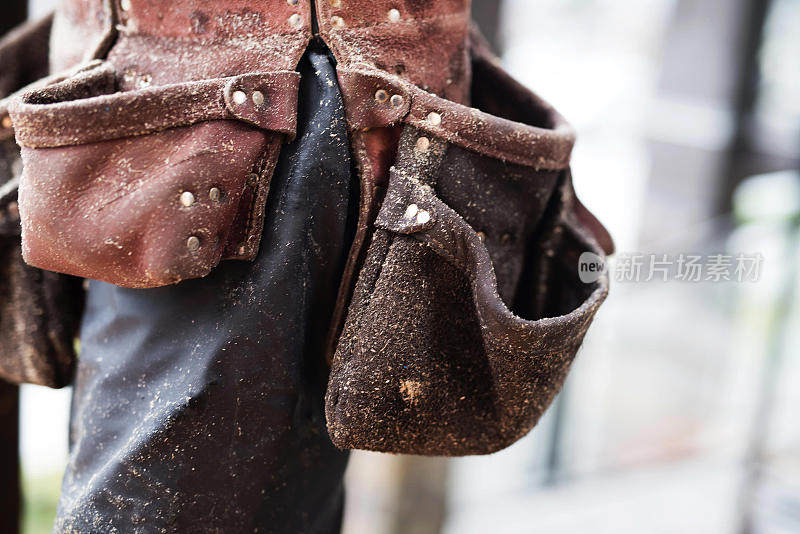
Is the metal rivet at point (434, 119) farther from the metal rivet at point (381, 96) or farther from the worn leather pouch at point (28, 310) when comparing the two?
the worn leather pouch at point (28, 310)

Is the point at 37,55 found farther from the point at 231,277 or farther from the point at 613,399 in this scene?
the point at 613,399

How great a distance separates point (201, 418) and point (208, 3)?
41 cm

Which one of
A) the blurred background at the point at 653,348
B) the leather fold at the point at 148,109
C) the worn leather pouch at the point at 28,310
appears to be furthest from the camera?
the blurred background at the point at 653,348

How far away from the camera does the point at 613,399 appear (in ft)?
8.82

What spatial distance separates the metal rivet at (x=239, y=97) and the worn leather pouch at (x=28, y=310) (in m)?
0.33

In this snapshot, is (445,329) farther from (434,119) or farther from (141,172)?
(141,172)

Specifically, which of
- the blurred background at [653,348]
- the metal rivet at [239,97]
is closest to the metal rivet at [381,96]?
the metal rivet at [239,97]

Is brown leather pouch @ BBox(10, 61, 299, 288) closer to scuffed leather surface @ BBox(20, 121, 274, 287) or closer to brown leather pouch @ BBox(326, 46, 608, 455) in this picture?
scuffed leather surface @ BBox(20, 121, 274, 287)

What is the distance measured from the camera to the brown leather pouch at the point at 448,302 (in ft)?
2.17

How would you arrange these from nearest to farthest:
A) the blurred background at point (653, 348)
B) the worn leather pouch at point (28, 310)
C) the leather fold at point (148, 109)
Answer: the leather fold at point (148, 109)
the worn leather pouch at point (28, 310)
the blurred background at point (653, 348)

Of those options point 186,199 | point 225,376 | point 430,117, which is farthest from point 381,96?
point 225,376

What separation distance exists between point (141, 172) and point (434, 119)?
0.28m

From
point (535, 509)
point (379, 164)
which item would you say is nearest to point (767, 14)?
point (535, 509)

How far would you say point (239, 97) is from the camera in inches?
24.7
